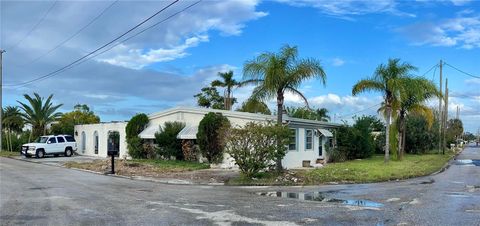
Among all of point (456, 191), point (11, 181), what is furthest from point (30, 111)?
point (456, 191)

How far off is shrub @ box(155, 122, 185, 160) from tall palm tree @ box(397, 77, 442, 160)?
13.9 meters

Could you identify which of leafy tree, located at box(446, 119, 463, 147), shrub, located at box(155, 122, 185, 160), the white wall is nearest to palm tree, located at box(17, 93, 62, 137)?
the white wall

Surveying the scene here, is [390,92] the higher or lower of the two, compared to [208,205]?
higher

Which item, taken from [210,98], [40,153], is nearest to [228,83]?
[210,98]

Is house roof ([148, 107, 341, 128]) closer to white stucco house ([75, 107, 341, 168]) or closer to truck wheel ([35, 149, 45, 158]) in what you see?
white stucco house ([75, 107, 341, 168])

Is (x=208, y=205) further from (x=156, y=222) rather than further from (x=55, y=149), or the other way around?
(x=55, y=149)

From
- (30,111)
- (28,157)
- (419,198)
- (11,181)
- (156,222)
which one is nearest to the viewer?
(156,222)

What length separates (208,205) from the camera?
40.7 feet

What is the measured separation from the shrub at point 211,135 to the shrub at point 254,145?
6.93m

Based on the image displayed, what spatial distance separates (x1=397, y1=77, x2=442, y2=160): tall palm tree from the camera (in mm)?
30062

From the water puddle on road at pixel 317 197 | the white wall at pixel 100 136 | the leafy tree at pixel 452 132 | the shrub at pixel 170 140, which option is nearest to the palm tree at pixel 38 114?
the white wall at pixel 100 136

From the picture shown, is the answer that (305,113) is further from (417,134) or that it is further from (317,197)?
(317,197)

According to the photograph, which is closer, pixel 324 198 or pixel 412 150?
pixel 324 198

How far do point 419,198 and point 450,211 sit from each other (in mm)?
→ 2495
